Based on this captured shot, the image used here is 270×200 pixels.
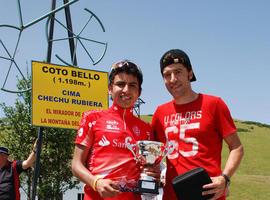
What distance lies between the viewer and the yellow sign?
939cm

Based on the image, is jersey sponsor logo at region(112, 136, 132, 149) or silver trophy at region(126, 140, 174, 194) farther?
jersey sponsor logo at region(112, 136, 132, 149)

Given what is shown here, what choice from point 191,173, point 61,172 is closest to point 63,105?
point 61,172

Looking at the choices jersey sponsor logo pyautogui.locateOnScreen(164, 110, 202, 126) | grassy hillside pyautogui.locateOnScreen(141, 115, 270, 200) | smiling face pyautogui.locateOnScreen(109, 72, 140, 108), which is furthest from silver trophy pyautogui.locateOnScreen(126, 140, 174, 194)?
grassy hillside pyautogui.locateOnScreen(141, 115, 270, 200)

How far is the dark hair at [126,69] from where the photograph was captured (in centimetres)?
346

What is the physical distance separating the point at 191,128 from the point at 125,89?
611mm

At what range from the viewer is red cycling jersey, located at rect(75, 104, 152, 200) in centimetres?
323

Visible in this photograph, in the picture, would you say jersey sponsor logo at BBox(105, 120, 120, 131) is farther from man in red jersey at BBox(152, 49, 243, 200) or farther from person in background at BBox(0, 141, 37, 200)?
person in background at BBox(0, 141, 37, 200)

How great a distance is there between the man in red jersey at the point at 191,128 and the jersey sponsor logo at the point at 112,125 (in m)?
0.44

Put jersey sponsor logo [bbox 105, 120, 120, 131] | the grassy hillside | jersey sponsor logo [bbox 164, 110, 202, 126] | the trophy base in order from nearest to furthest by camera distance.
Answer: the trophy base, jersey sponsor logo [bbox 105, 120, 120, 131], jersey sponsor logo [bbox 164, 110, 202, 126], the grassy hillside

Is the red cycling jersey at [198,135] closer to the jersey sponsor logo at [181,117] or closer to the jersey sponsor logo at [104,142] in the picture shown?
the jersey sponsor logo at [181,117]

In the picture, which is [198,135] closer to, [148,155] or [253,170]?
[148,155]

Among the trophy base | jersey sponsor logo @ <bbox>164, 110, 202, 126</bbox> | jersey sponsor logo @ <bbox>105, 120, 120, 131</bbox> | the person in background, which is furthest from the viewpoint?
the person in background

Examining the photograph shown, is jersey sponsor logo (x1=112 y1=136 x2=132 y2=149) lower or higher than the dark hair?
lower

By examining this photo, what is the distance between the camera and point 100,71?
1037 cm
